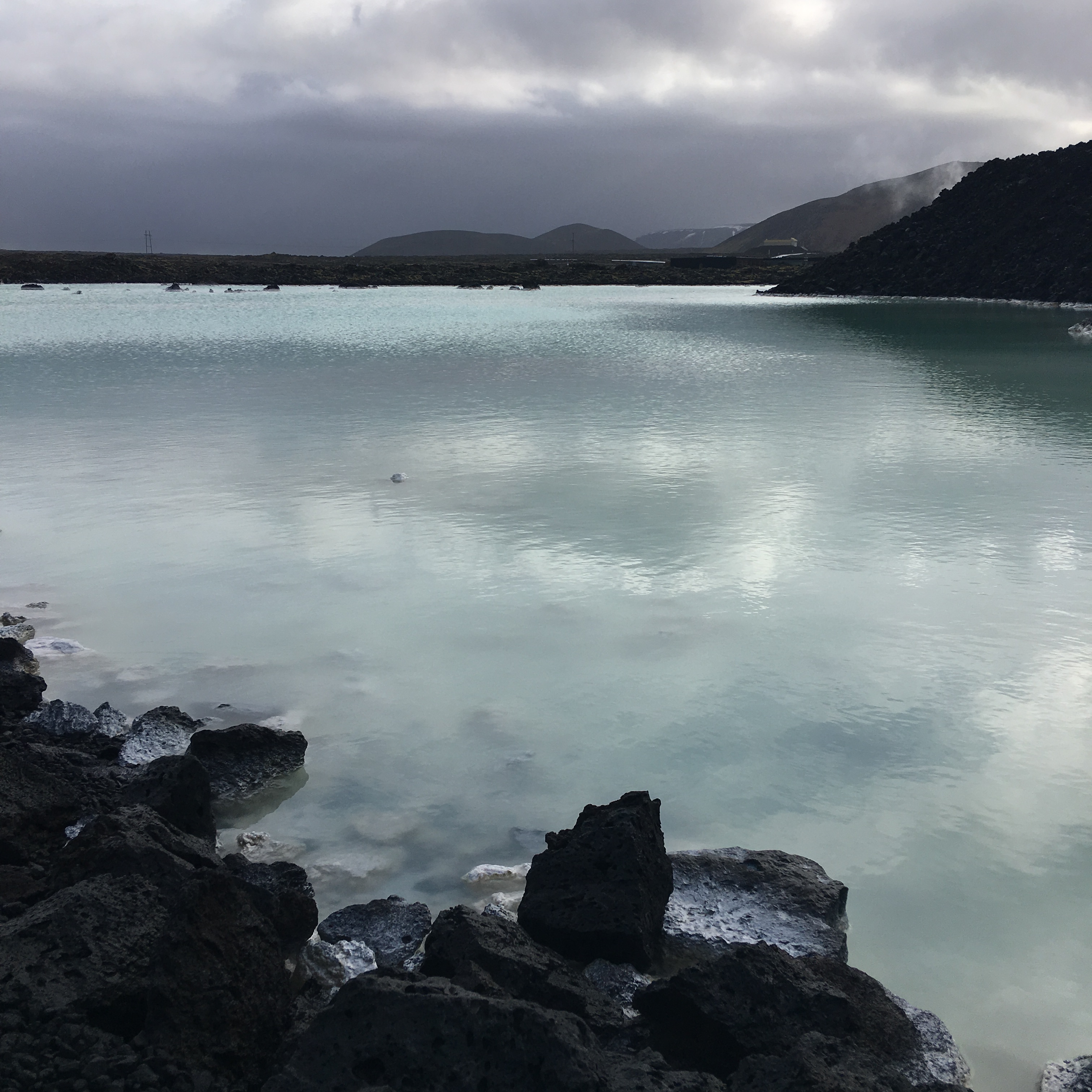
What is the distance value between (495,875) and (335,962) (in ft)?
2.89

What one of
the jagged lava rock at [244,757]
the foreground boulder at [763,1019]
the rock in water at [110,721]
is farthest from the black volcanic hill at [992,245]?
the foreground boulder at [763,1019]

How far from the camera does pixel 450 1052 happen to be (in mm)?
2684

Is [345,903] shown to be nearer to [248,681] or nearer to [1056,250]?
[248,681]

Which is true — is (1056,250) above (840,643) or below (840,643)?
above

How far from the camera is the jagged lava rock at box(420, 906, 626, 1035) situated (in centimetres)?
318

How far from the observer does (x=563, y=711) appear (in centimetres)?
590

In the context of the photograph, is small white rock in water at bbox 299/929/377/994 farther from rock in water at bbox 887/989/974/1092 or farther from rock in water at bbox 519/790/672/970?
rock in water at bbox 887/989/974/1092

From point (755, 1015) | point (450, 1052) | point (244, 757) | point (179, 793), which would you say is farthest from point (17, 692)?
point (755, 1015)

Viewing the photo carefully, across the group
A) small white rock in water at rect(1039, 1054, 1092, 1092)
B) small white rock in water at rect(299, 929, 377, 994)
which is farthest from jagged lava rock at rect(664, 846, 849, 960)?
small white rock in water at rect(299, 929, 377, 994)

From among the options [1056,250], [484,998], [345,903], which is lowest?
[345,903]

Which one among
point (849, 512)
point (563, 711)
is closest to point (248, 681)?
point (563, 711)

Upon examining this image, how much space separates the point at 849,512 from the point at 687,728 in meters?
4.86

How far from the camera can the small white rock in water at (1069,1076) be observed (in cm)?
319

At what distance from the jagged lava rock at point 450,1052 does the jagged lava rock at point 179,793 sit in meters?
1.81
